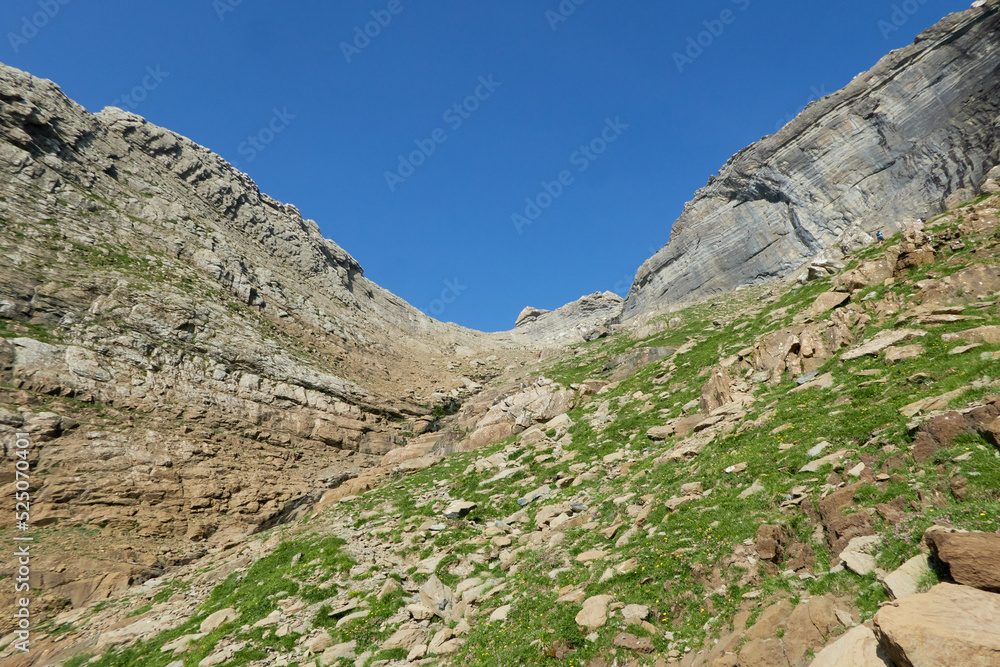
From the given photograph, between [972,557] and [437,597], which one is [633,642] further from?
[437,597]

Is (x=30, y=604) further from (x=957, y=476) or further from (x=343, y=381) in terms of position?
(x=957, y=476)

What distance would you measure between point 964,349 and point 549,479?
57.8 feet

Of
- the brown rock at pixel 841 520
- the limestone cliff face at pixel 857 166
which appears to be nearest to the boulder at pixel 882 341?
the brown rock at pixel 841 520

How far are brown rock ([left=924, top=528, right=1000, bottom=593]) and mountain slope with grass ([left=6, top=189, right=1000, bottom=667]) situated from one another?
0.11ft

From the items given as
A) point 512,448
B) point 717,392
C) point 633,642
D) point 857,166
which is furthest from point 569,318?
point 633,642

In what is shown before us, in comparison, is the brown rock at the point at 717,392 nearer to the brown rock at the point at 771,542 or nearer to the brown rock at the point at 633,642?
the brown rock at the point at 771,542

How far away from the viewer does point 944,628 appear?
6.49 m

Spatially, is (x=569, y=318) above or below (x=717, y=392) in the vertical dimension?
above

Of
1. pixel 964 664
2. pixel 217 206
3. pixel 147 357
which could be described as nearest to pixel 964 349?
pixel 964 664

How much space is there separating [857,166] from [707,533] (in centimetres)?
7293

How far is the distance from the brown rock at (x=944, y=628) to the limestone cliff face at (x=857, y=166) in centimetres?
6007

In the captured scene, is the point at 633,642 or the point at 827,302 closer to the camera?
the point at 633,642

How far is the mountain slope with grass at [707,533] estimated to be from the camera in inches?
360

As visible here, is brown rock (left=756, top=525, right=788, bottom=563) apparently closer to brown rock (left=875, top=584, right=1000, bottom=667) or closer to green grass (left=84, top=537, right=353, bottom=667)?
brown rock (left=875, top=584, right=1000, bottom=667)
